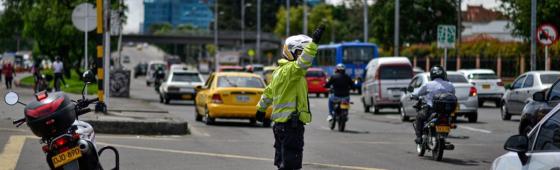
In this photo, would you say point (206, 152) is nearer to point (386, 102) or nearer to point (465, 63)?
point (386, 102)

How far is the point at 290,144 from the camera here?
10086 millimetres

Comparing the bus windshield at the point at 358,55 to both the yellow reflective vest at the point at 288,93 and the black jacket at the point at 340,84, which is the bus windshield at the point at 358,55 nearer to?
the black jacket at the point at 340,84

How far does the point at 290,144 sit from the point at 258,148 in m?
7.99

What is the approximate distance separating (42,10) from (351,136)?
1397 inches

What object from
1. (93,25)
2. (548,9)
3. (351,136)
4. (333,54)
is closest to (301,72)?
(351,136)

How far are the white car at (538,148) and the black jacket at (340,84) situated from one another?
16.1m

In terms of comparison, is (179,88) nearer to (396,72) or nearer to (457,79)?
(396,72)

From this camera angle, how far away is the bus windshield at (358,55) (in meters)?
60.4

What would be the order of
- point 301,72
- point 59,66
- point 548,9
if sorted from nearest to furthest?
point 301,72, point 59,66, point 548,9

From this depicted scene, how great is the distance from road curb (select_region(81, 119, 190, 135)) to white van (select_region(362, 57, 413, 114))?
13.6 meters

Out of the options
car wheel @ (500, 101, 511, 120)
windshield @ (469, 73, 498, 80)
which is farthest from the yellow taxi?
windshield @ (469, 73, 498, 80)

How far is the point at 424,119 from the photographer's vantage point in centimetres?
1723

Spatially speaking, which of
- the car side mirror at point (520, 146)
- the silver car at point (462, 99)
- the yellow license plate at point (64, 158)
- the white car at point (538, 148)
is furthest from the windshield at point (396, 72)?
the car side mirror at point (520, 146)

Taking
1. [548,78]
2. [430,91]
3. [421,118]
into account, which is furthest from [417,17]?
[430,91]
